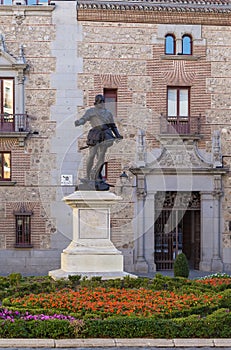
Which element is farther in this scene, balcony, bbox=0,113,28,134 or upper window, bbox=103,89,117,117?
upper window, bbox=103,89,117,117

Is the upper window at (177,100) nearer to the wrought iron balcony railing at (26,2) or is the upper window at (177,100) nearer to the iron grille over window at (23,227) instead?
the wrought iron balcony railing at (26,2)

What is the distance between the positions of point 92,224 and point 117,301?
11.3ft

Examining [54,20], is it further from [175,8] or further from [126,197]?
[126,197]

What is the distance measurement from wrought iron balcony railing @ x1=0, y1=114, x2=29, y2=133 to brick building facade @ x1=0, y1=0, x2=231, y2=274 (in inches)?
1.4

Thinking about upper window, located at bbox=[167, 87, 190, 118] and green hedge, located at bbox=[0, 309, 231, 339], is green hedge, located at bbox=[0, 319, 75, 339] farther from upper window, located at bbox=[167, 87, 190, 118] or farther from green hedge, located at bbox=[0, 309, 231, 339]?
upper window, located at bbox=[167, 87, 190, 118]

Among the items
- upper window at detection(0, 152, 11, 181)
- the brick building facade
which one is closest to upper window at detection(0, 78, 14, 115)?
the brick building facade

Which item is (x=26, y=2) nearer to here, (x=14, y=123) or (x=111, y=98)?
(x=14, y=123)

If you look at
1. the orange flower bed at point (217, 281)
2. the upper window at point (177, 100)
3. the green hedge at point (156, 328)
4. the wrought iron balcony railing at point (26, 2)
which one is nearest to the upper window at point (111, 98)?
the upper window at point (177, 100)

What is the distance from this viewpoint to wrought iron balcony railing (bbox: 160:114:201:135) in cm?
2473

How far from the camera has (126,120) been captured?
24703 millimetres

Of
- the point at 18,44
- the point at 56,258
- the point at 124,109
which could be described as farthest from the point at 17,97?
the point at 56,258

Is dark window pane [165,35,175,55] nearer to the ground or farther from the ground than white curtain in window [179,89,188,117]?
farther from the ground

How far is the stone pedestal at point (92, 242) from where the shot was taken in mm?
15242

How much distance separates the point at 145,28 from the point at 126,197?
607cm
